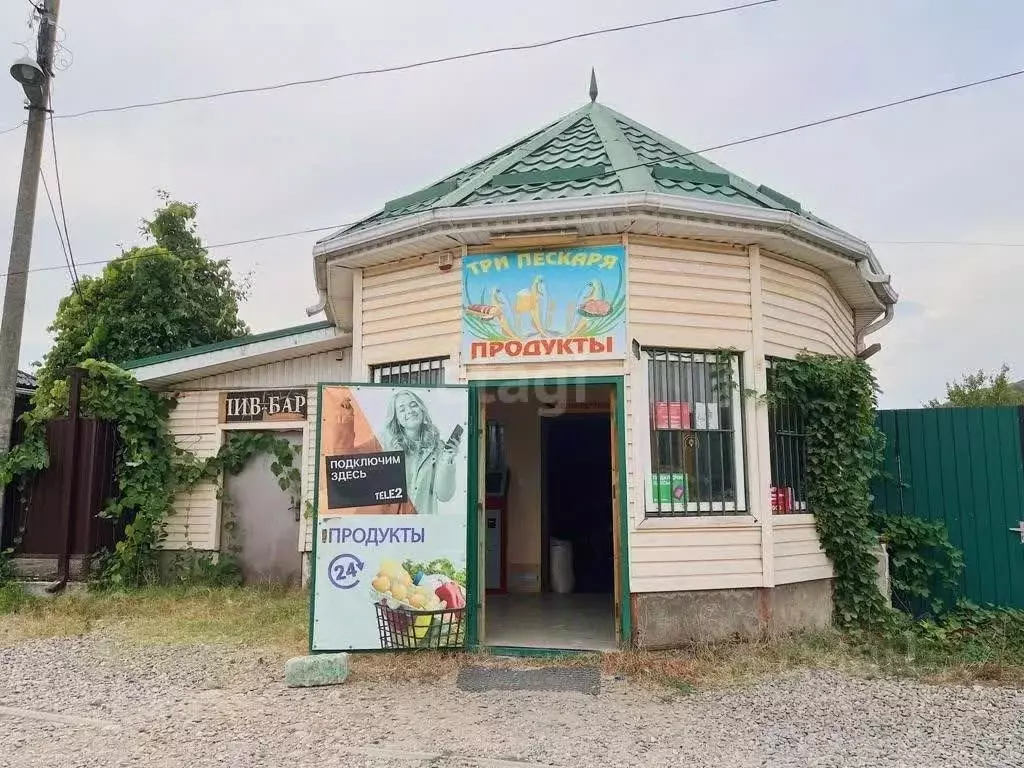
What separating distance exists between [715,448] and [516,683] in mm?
2623

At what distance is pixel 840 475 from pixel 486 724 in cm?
417

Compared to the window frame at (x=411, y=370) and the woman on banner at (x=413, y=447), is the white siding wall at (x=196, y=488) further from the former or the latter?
the woman on banner at (x=413, y=447)

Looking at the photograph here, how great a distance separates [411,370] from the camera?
729 cm

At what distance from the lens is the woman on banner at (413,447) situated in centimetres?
625

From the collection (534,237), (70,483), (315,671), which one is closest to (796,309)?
→ (534,237)

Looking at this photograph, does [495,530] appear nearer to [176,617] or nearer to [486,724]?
[176,617]

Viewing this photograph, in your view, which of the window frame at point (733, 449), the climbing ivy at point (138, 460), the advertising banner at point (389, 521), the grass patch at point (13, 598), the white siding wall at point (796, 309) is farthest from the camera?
the climbing ivy at point (138, 460)

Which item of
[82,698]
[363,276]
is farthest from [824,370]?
[82,698]

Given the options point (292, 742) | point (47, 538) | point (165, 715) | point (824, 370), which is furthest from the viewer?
point (47, 538)

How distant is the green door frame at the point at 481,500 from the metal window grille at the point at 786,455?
144 cm

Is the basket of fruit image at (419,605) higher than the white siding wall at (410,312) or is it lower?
lower

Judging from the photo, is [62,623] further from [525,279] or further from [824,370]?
[824,370]

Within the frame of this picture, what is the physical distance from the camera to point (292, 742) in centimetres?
458

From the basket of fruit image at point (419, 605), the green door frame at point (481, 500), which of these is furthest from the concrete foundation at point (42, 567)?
the green door frame at point (481, 500)
